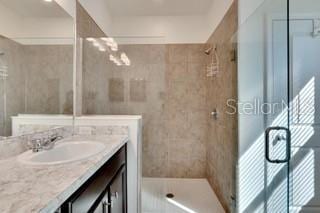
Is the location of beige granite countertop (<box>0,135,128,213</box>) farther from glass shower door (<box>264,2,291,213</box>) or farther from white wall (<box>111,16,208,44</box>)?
white wall (<box>111,16,208,44</box>)

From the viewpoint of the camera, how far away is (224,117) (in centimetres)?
237

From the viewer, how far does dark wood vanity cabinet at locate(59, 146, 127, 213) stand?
86cm

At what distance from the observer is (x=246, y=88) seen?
1894mm

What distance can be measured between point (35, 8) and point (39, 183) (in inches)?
48.9

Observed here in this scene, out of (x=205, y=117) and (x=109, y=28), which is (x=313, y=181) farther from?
(x=109, y=28)

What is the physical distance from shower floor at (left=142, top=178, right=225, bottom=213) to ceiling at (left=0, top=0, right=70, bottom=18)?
1.84m

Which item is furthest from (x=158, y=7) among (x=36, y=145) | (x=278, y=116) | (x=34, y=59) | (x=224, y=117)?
(x=36, y=145)

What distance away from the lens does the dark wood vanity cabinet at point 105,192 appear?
862 millimetres

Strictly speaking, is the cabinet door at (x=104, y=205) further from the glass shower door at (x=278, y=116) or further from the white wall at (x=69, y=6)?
the white wall at (x=69, y=6)

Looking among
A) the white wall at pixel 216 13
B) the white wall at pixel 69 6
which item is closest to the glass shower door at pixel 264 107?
the white wall at pixel 216 13

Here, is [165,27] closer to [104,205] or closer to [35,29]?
[35,29]

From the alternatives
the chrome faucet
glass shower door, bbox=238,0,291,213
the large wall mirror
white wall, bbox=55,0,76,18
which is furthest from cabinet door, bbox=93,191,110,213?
white wall, bbox=55,0,76,18

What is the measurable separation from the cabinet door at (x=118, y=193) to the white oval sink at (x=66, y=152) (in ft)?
0.91

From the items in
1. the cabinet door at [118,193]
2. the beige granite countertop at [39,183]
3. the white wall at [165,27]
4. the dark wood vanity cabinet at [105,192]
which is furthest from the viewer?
the white wall at [165,27]
